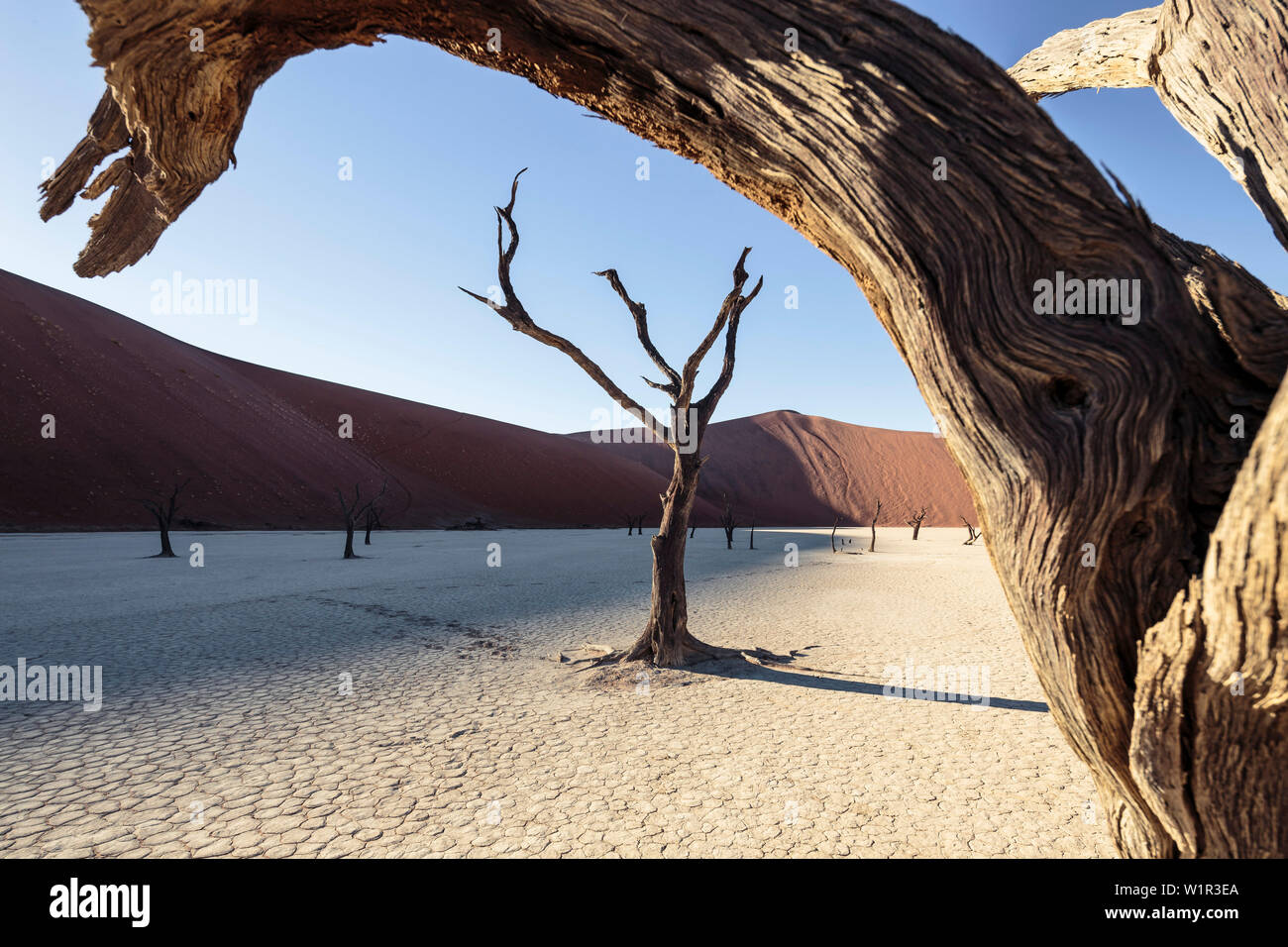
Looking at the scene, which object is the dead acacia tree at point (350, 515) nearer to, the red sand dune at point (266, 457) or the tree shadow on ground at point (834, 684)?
the red sand dune at point (266, 457)

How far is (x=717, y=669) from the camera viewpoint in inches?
265

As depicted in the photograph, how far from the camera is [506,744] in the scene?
4.57m

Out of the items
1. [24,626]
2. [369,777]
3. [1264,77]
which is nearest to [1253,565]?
[1264,77]

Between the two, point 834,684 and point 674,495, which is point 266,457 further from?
point 834,684

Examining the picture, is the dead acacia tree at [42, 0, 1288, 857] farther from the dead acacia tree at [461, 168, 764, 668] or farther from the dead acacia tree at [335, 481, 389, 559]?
the dead acacia tree at [335, 481, 389, 559]

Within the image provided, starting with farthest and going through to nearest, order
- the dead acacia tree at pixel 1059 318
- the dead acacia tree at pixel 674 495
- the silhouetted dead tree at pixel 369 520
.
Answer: the silhouetted dead tree at pixel 369 520 → the dead acacia tree at pixel 674 495 → the dead acacia tree at pixel 1059 318

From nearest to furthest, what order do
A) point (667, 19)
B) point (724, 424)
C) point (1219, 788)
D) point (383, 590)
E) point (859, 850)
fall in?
1. point (1219, 788)
2. point (667, 19)
3. point (859, 850)
4. point (383, 590)
5. point (724, 424)

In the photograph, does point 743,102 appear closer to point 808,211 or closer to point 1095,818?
point 808,211

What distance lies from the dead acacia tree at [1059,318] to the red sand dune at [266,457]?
130 ft

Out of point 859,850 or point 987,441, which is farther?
point 859,850

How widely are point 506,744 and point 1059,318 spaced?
14.2 feet

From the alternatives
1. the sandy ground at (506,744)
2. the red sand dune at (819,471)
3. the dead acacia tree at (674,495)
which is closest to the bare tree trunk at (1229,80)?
the sandy ground at (506,744)

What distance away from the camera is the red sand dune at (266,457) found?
1374 inches

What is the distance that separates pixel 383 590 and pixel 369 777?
8779 mm
